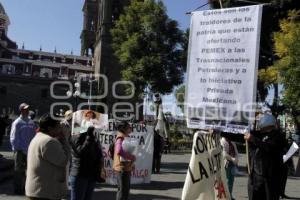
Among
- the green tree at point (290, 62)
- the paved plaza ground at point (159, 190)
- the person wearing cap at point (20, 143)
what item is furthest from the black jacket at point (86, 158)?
the green tree at point (290, 62)

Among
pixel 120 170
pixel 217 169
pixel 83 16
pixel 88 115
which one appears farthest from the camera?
pixel 83 16

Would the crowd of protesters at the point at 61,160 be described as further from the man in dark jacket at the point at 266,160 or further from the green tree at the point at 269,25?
the green tree at the point at 269,25

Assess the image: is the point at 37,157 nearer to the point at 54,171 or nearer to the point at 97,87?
A: the point at 54,171

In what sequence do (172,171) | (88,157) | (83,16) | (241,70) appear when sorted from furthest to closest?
(83,16) < (172,171) < (88,157) < (241,70)

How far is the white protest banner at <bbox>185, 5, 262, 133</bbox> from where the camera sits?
22.9 ft

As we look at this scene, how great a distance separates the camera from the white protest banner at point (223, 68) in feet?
22.9

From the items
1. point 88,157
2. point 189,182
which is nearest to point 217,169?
point 189,182

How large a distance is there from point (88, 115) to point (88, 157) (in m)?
4.28

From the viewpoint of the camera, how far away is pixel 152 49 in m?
38.1

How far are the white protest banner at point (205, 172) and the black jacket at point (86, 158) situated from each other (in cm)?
201

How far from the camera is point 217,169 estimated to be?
295 inches

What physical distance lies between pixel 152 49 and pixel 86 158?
97.2ft

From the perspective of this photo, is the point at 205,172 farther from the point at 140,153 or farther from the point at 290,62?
the point at 290,62

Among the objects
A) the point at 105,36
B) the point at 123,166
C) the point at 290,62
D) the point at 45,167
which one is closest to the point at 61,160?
the point at 45,167
